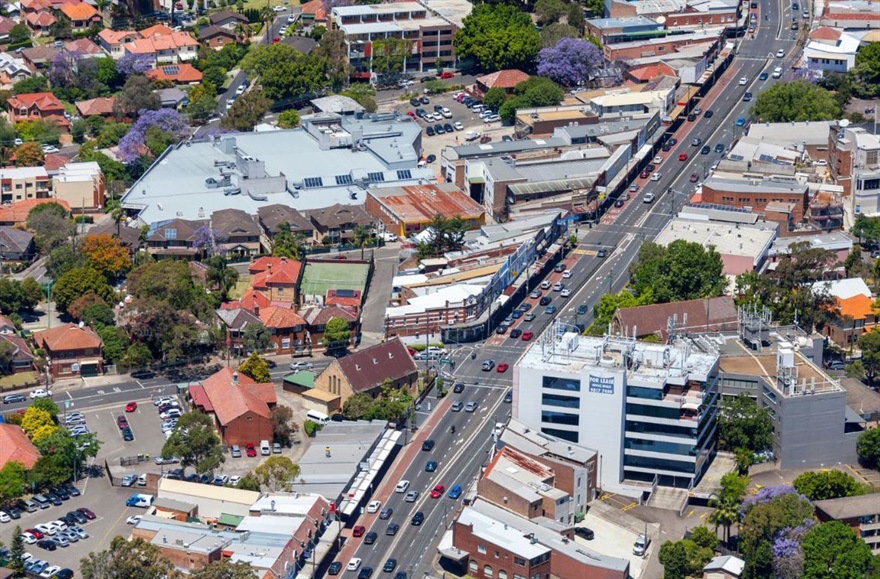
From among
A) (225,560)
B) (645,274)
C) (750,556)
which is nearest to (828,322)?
(645,274)

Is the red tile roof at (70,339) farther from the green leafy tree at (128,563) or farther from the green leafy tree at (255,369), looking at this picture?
the green leafy tree at (128,563)

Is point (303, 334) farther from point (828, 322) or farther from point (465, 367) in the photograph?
point (828, 322)

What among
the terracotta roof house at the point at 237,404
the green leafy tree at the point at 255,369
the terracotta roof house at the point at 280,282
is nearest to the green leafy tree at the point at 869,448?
the terracotta roof house at the point at 237,404

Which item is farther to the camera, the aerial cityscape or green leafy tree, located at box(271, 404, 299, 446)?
green leafy tree, located at box(271, 404, 299, 446)

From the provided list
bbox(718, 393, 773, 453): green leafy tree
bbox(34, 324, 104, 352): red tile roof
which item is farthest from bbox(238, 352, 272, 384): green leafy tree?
bbox(718, 393, 773, 453): green leafy tree

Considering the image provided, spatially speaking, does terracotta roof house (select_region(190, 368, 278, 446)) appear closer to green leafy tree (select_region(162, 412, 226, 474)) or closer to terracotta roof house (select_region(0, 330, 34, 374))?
green leafy tree (select_region(162, 412, 226, 474))
